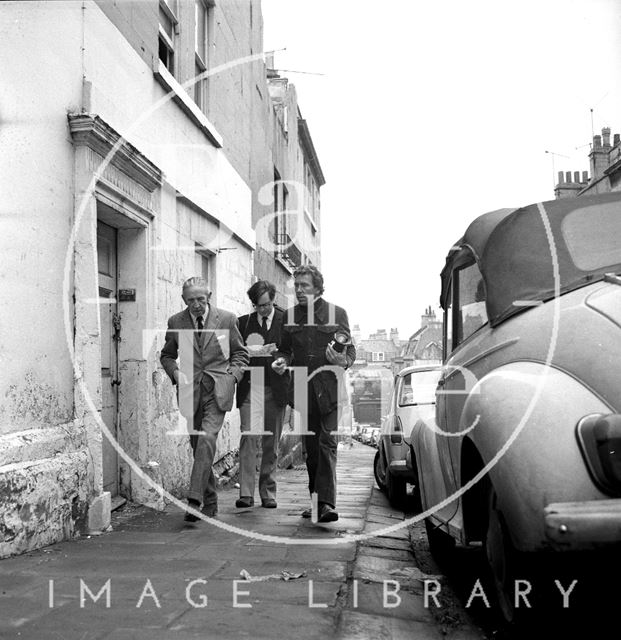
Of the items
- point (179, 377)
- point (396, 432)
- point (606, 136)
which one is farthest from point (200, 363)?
point (606, 136)

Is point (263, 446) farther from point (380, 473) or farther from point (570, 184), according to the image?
point (570, 184)

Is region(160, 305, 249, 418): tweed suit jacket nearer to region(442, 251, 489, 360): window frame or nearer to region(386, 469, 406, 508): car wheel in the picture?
region(442, 251, 489, 360): window frame

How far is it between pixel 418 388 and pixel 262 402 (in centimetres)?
276

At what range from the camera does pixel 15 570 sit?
4.48 meters

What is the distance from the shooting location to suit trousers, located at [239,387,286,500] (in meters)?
7.14

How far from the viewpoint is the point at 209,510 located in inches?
252

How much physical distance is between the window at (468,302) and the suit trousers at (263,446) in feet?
8.98

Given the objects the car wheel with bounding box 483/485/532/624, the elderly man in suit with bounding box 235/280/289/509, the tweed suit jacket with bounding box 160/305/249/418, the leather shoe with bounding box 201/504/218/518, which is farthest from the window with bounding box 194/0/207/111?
the car wheel with bounding box 483/485/532/624

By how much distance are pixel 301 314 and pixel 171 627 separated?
3482 mm

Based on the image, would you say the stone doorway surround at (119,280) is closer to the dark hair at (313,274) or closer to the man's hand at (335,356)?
the dark hair at (313,274)

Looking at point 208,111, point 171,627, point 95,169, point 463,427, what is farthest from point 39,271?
point 208,111

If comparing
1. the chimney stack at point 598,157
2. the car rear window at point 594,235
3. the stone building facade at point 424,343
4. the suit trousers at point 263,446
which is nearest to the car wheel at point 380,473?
the suit trousers at point 263,446

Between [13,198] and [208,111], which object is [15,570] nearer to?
[13,198]

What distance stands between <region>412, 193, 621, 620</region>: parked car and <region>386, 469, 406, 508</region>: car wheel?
385cm
